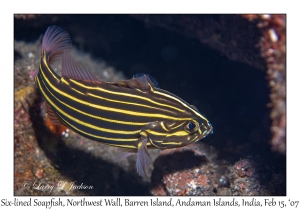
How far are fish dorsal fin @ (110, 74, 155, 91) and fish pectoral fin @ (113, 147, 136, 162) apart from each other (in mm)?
817

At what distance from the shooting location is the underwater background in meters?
4.16

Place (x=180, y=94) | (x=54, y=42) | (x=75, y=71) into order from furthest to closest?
(x=180, y=94) → (x=54, y=42) → (x=75, y=71)

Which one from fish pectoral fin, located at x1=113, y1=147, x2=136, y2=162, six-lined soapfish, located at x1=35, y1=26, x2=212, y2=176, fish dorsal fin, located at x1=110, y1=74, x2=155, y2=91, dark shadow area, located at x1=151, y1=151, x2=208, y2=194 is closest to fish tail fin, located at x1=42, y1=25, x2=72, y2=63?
six-lined soapfish, located at x1=35, y1=26, x2=212, y2=176

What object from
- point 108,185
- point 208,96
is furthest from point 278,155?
point 108,185

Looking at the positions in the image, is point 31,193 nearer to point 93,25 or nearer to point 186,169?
point 186,169

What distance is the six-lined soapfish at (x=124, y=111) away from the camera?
2.80 metres

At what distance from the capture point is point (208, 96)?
5641mm

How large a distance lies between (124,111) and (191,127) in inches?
30.1

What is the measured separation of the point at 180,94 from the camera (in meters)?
5.70

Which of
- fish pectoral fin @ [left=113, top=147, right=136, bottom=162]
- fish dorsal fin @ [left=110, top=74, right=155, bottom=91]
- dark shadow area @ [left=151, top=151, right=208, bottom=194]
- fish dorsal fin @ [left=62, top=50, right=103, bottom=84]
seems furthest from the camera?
dark shadow area @ [left=151, top=151, right=208, bottom=194]

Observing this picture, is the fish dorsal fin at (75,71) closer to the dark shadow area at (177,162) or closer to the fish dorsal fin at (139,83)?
the fish dorsal fin at (139,83)

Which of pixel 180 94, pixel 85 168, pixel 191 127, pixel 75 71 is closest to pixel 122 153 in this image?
pixel 191 127

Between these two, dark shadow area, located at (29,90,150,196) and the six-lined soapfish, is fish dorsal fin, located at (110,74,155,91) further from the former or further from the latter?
dark shadow area, located at (29,90,150,196)

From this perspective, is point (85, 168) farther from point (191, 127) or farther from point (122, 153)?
point (191, 127)
